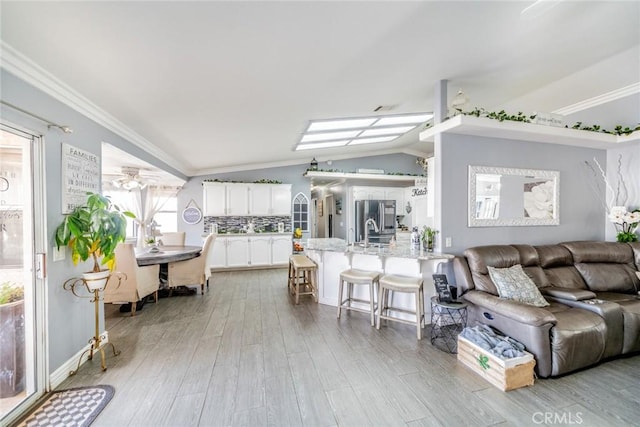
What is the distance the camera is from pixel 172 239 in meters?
5.27

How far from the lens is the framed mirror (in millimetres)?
3346

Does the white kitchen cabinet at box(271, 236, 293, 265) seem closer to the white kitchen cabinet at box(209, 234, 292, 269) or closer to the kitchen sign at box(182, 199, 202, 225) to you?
the white kitchen cabinet at box(209, 234, 292, 269)

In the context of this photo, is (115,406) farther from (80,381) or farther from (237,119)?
(237,119)

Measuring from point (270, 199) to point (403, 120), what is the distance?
3.68 metres

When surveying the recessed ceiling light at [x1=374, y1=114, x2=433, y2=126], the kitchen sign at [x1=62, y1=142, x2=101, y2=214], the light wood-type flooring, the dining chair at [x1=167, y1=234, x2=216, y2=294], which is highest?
the recessed ceiling light at [x1=374, y1=114, x2=433, y2=126]

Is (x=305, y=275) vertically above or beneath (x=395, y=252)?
beneath

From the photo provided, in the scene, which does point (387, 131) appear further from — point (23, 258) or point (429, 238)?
point (23, 258)

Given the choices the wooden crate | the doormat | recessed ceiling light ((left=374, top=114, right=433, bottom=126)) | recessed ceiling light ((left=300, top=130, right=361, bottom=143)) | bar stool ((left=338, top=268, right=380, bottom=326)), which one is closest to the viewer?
the doormat

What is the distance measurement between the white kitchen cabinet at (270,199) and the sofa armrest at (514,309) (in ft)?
15.9

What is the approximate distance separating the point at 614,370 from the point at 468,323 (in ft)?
3.69

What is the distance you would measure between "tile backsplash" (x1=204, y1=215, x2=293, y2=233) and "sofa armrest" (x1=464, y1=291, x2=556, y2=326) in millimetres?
4918

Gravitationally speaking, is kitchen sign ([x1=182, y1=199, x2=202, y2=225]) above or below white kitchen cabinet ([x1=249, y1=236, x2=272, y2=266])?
above

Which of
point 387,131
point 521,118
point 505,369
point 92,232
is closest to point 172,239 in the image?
point 92,232

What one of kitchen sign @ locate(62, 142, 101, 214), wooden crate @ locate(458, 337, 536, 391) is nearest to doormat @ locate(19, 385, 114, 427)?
kitchen sign @ locate(62, 142, 101, 214)
